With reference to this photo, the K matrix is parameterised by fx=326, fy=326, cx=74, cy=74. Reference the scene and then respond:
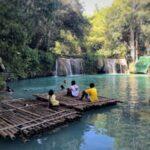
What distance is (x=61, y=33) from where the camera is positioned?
2007 inches

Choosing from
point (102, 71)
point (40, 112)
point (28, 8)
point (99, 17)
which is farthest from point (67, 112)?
point (99, 17)

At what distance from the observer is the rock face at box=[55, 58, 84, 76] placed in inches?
1769

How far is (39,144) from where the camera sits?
36.2ft

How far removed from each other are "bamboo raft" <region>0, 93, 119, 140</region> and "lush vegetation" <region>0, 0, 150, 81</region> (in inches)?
262

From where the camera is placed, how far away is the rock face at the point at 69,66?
44938 millimetres

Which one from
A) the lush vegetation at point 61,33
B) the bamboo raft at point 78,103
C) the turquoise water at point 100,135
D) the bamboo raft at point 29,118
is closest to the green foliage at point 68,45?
the lush vegetation at point 61,33

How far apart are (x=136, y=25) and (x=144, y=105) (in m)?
40.9

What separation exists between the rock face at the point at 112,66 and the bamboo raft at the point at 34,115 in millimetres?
33641

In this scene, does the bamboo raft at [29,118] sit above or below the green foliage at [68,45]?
below

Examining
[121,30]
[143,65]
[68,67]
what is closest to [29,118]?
[68,67]

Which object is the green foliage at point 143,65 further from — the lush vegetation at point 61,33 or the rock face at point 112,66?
the lush vegetation at point 61,33

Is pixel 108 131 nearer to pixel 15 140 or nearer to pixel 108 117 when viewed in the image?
pixel 108 117

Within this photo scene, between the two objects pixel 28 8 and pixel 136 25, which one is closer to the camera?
pixel 28 8

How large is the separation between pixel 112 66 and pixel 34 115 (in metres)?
40.1
